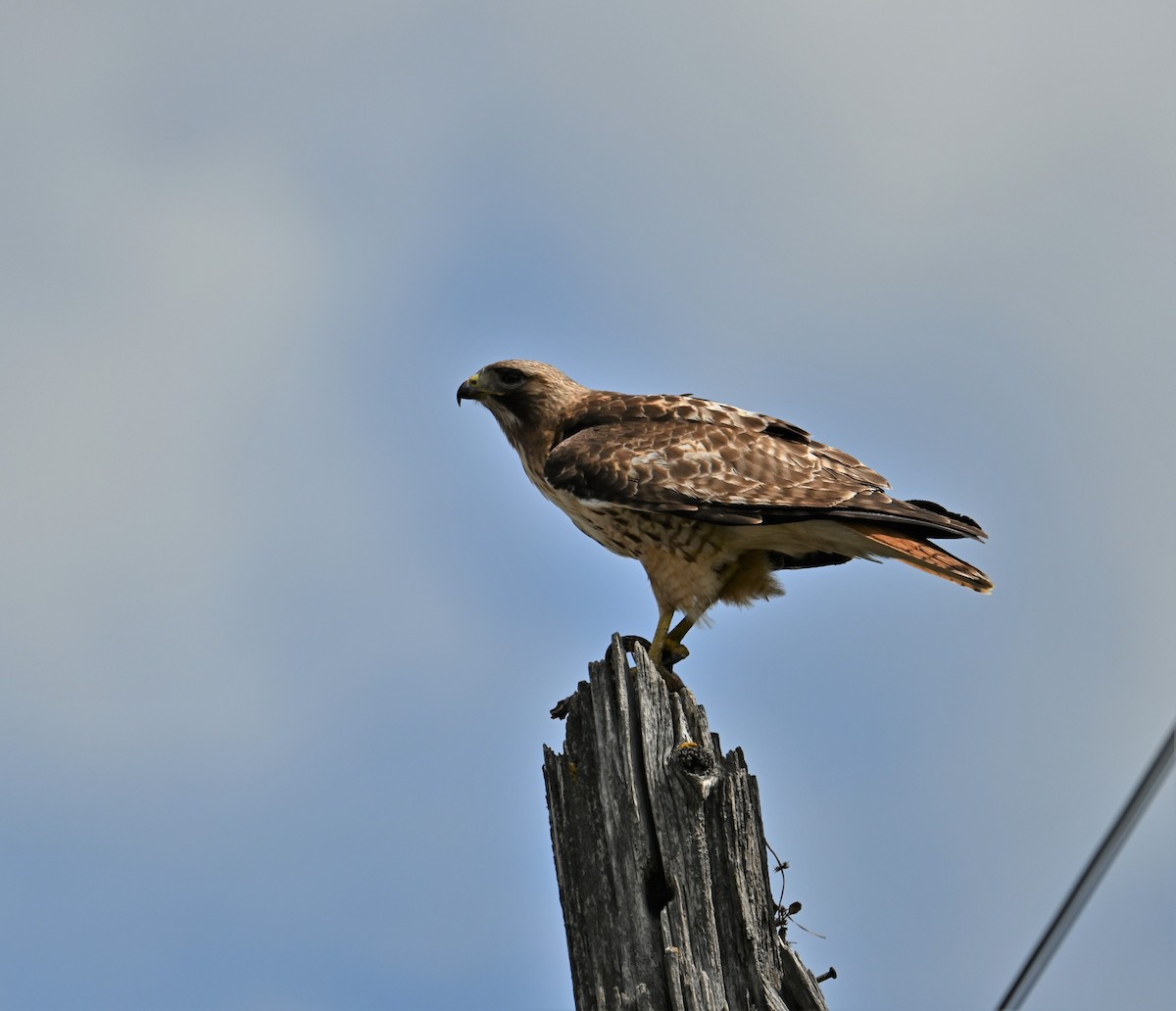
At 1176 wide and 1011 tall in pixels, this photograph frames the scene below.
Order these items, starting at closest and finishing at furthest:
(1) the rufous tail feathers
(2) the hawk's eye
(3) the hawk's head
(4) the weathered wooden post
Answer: (4) the weathered wooden post < (1) the rufous tail feathers < (3) the hawk's head < (2) the hawk's eye

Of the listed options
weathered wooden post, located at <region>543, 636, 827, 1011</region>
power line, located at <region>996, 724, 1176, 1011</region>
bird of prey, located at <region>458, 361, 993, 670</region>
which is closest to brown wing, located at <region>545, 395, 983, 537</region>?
bird of prey, located at <region>458, 361, 993, 670</region>

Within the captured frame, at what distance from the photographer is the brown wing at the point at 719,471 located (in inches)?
263

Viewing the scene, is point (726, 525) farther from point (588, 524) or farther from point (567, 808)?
point (567, 808)

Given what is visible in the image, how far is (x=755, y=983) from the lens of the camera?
3977 millimetres

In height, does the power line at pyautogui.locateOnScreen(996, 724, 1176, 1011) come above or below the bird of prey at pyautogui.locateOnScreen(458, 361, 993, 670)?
below

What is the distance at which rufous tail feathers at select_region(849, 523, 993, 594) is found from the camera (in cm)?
629

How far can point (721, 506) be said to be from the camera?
6.79m

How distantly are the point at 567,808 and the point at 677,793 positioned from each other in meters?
0.38

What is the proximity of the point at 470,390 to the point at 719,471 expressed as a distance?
2097 millimetres

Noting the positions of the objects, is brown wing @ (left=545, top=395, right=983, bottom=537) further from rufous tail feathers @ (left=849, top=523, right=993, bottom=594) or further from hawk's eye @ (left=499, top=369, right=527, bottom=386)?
hawk's eye @ (left=499, top=369, right=527, bottom=386)

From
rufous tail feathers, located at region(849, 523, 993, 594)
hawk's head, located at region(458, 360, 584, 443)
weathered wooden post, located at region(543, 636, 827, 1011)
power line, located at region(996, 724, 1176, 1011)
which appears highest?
hawk's head, located at region(458, 360, 584, 443)

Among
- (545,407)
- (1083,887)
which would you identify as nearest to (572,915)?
(1083,887)

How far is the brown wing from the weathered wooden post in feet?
7.93

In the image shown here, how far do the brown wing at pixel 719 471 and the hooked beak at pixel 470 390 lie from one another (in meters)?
0.92
